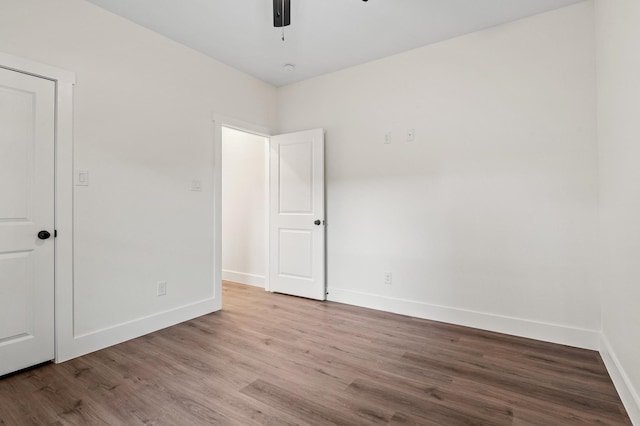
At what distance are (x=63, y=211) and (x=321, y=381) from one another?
2202 millimetres

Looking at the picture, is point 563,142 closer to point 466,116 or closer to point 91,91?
point 466,116

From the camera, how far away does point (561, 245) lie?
8.36 ft

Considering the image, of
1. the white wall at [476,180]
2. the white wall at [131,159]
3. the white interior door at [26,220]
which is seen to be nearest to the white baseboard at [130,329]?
the white wall at [131,159]

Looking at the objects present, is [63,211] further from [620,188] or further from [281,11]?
[620,188]

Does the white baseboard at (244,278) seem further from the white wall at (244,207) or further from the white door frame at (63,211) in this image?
the white door frame at (63,211)

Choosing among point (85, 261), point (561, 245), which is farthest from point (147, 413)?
point (561, 245)

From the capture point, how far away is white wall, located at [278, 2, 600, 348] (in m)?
2.51

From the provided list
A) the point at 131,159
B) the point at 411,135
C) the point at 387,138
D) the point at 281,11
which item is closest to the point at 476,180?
the point at 411,135

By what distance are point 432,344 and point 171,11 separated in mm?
3479

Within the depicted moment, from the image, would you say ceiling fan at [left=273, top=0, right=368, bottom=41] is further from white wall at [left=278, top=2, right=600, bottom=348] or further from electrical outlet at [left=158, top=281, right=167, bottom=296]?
electrical outlet at [left=158, top=281, right=167, bottom=296]

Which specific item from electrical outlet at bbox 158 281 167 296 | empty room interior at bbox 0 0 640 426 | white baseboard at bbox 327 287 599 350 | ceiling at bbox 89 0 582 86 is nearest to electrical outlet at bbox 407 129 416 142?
empty room interior at bbox 0 0 640 426

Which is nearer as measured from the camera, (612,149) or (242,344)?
(612,149)

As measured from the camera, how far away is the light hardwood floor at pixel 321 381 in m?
1.67

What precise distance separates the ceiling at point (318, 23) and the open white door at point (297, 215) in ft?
3.21
